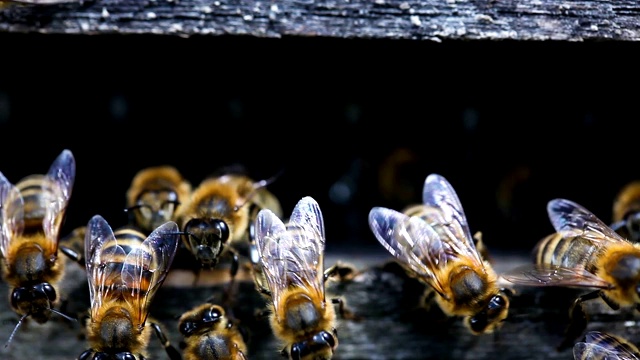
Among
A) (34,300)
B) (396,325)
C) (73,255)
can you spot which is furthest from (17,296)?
(396,325)

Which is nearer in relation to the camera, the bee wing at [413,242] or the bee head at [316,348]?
the bee head at [316,348]

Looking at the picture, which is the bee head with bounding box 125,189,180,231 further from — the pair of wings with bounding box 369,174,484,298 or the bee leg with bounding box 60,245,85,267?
the pair of wings with bounding box 369,174,484,298

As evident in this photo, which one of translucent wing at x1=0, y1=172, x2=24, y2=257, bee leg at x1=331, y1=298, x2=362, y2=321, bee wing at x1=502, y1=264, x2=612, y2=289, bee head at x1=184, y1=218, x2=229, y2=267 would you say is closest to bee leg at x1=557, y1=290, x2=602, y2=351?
bee wing at x1=502, y1=264, x2=612, y2=289

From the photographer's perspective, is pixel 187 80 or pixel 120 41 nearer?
pixel 120 41

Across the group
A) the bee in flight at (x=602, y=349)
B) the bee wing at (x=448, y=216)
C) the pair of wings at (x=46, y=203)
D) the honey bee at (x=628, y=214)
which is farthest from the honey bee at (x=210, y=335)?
the honey bee at (x=628, y=214)

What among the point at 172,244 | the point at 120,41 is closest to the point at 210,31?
the point at 120,41

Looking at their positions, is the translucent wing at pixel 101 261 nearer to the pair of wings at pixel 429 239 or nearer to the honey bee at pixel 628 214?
the pair of wings at pixel 429 239

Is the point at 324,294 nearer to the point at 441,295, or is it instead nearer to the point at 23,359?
the point at 441,295

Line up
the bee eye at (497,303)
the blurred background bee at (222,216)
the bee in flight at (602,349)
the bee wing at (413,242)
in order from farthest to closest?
the blurred background bee at (222,216) < the bee wing at (413,242) < the bee eye at (497,303) < the bee in flight at (602,349)
